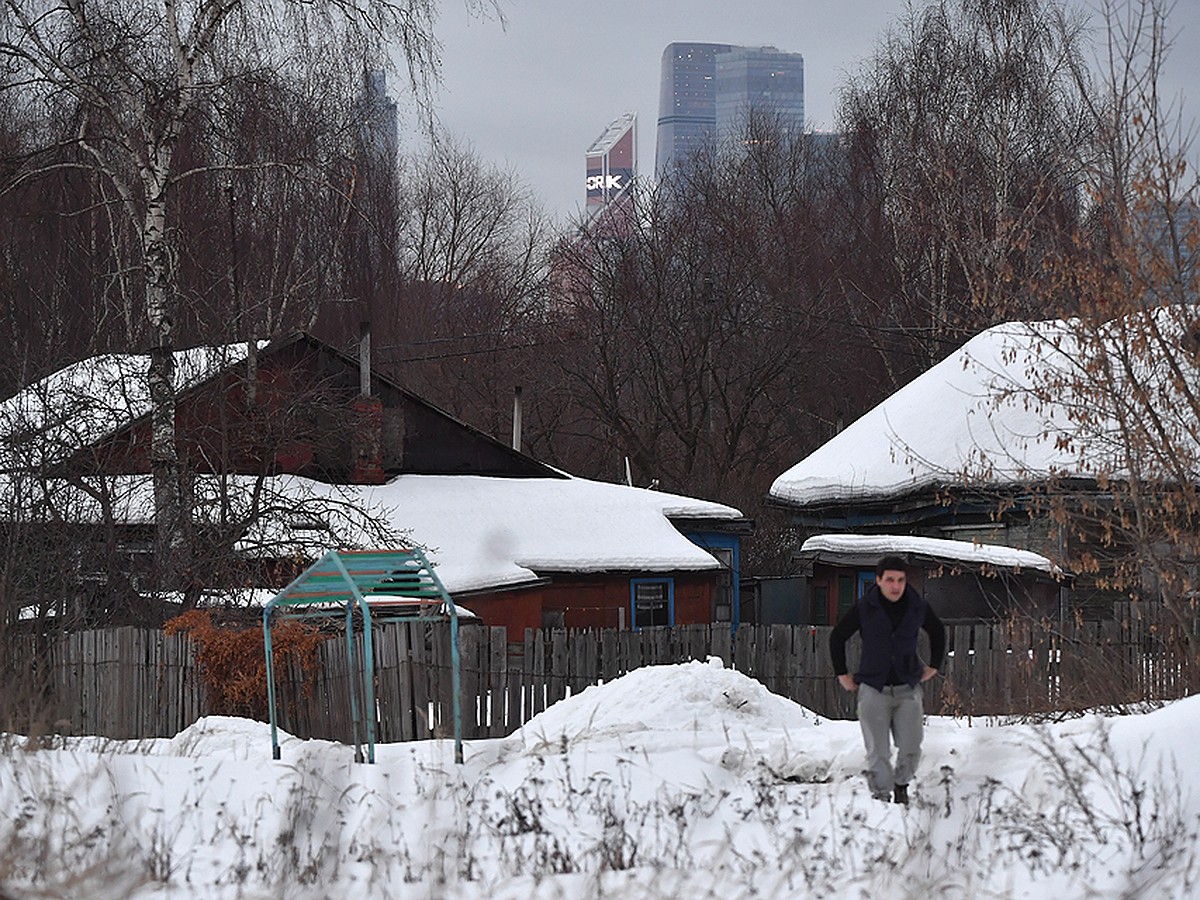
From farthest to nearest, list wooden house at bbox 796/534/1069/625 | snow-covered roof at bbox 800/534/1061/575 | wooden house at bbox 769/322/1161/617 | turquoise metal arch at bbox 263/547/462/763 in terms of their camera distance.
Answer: wooden house at bbox 769/322/1161/617 < wooden house at bbox 796/534/1069/625 < snow-covered roof at bbox 800/534/1061/575 < turquoise metal arch at bbox 263/547/462/763

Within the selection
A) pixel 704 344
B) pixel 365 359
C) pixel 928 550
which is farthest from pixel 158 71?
pixel 704 344

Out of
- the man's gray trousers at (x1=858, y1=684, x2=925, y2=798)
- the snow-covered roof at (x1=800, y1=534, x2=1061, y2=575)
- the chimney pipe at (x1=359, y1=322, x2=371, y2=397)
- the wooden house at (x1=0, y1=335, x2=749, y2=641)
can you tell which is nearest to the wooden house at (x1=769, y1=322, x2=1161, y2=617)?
the snow-covered roof at (x1=800, y1=534, x2=1061, y2=575)

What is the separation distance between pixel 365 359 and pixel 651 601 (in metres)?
5.86

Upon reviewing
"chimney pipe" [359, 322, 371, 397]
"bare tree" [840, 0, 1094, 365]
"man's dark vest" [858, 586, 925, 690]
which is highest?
"bare tree" [840, 0, 1094, 365]

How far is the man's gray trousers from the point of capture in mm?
8039

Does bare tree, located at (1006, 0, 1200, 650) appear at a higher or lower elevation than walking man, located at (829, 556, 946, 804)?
higher

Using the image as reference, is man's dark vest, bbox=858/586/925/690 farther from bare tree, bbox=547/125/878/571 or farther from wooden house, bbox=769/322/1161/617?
bare tree, bbox=547/125/878/571

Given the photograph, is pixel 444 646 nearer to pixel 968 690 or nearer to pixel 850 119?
pixel 968 690

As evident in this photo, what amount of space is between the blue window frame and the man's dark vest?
1393 centimetres

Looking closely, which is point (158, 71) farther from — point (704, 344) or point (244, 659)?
point (704, 344)

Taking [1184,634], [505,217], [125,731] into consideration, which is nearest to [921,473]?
[1184,634]

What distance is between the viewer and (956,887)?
5.73 m

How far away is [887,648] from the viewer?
320 inches

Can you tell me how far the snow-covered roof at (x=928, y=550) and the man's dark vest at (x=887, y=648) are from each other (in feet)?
23.6
